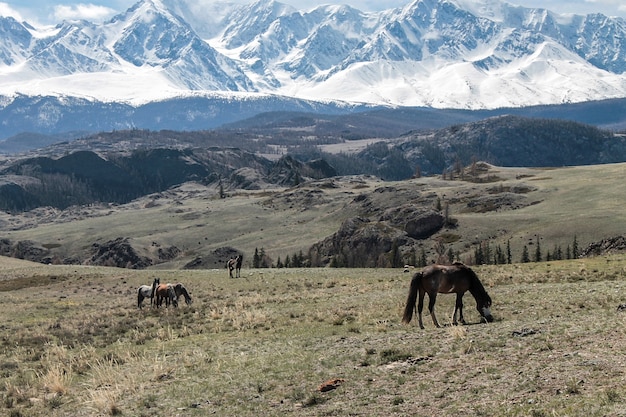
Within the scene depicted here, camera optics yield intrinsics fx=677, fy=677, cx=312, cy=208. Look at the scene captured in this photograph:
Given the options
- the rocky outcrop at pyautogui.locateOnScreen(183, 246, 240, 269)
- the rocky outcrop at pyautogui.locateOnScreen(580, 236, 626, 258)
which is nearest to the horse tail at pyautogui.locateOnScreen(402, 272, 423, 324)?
the rocky outcrop at pyautogui.locateOnScreen(580, 236, 626, 258)

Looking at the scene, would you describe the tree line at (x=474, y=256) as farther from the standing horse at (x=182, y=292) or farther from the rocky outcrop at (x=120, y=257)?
the standing horse at (x=182, y=292)

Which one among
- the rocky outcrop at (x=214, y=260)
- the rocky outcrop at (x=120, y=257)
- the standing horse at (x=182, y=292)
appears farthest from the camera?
the rocky outcrop at (x=120, y=257)

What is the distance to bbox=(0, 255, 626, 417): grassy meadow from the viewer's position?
16.5 metres

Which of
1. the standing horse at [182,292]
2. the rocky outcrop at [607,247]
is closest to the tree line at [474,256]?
the rocky outcrop at [607,247]

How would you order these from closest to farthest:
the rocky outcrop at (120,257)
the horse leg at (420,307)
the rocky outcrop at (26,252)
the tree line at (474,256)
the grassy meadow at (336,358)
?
the grassy meadow at (336,358), the horse leg at (420,307), the tree line at (474,256), the rocky outcrop at (120,257), the rocky outcrop at (26,252)

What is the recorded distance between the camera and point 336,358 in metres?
21.5

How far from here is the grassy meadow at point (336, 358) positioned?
16516 mm

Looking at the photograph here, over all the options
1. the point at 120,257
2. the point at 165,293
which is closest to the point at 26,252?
the point at 120,257

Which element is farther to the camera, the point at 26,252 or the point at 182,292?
the point at 26,252

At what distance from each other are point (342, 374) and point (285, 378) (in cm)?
176

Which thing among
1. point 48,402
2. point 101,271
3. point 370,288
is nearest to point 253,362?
point 48,402

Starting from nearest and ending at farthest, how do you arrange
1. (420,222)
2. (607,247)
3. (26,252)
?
(607,247)
(420,222)
(26,252)

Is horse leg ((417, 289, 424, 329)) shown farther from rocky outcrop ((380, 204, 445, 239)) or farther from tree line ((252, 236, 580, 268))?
rocky outcrop ((380, 204, 445, 239))

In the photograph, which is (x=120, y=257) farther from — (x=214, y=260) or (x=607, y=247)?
(x=607, y=247)
